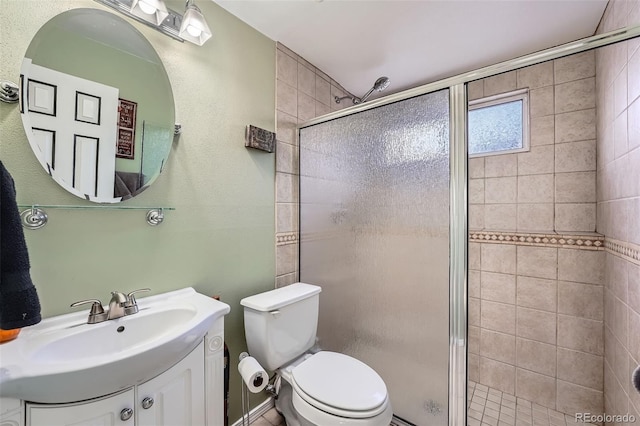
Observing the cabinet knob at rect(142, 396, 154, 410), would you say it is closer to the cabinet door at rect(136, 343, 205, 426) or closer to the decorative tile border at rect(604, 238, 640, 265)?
the cabinet door at rect(136, 343, 205, 426)

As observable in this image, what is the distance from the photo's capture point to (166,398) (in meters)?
0.90

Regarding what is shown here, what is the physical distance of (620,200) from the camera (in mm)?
1259

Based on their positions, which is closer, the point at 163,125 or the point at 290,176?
the point at 163,125

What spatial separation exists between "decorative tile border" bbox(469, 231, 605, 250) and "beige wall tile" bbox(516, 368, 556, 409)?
2.83ft

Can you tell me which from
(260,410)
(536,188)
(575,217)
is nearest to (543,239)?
(575,217)

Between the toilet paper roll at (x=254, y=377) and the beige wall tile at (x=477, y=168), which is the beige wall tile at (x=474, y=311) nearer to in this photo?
the beige wall tile at (x=477, y=168)

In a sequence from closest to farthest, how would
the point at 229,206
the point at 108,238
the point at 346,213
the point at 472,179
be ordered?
the point at 108,238 → the point at 229,206 → the point at 346,213 → the point at 472,179

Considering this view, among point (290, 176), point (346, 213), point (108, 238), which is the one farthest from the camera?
point (290, 176)

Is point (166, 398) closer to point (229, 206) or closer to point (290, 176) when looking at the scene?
point (229, 206)

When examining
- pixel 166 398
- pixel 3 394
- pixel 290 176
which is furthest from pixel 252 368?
pixel 290 176

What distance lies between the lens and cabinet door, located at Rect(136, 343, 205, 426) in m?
0.84

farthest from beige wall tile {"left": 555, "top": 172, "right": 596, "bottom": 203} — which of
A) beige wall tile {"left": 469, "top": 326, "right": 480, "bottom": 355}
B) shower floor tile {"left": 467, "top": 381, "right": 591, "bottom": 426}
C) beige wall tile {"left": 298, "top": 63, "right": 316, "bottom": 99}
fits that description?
beige wall tile {"left": 298, "top": 63, "right": 316, "bottom": 99}

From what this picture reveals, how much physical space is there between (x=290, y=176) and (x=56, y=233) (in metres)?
1.18

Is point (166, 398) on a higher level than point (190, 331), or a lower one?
lower
